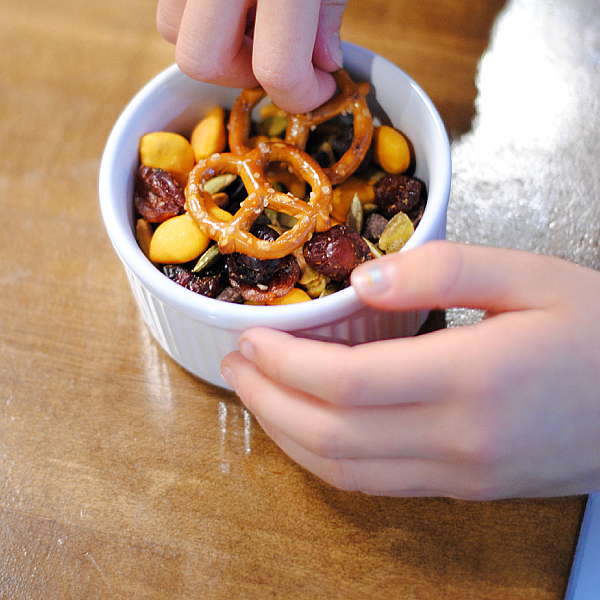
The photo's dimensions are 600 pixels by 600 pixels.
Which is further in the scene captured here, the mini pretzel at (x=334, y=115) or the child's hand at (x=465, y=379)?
the mini pretzel at (x=334, y=115)

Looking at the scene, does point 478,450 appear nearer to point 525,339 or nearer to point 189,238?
point 525,339

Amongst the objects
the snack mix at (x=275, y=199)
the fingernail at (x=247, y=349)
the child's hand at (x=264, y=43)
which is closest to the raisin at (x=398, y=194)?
the snack mix at (x=275, y=199)

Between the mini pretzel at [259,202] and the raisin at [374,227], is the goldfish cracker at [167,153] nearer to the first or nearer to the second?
the mini pretzel at [259,202]

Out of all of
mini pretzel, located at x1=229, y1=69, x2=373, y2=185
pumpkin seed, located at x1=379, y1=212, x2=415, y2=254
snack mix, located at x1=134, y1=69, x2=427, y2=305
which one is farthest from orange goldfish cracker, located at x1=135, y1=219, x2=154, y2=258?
pumpkin seed, located at x1=379, y1=212, x2=415, y2=254

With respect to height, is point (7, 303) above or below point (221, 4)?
below

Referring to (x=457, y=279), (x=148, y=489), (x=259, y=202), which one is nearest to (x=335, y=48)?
(x=259, y=202)

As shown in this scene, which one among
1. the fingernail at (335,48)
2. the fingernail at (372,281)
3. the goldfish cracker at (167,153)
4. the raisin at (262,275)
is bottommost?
the raisin at (262,275)

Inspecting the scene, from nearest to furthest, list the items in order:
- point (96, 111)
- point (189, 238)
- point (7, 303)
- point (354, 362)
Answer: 1. point (354, 362)
2. point (189, 238)
3. point (7, 303)
4. point (96, 111)

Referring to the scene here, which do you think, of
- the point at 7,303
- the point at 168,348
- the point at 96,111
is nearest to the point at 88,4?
the point at 96,111
